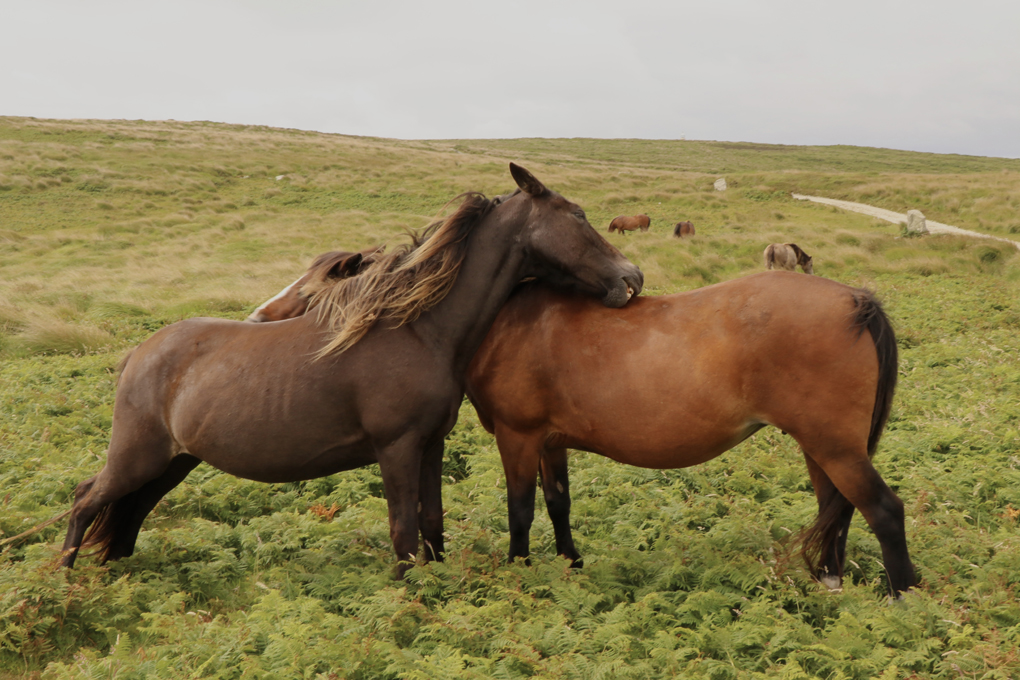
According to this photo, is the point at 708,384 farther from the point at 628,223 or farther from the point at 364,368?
the point at 628,223

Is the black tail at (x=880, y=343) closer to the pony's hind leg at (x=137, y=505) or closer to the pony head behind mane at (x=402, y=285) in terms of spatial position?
the pony head behind mane at (x=402, y=285)

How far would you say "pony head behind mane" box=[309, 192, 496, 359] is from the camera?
406 centimetres

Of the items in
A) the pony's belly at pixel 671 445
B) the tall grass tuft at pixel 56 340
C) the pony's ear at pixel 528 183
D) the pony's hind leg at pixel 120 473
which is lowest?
the tall grass tuft at pixel 56 340

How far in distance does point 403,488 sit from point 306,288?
1.74 m

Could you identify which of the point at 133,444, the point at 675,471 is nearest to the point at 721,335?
the point at 675,471

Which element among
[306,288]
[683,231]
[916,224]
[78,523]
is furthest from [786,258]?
[78,523]

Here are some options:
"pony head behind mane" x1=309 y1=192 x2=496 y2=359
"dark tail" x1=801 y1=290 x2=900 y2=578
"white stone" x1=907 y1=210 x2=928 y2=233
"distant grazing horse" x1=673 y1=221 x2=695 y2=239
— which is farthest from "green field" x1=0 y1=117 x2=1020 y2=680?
"white stone" x1=907 y1=210 x2=928 y2=233

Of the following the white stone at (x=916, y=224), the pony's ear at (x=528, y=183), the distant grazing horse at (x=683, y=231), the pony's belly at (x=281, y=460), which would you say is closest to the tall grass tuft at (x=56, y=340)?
the pony's belly at (x=281, y=460)

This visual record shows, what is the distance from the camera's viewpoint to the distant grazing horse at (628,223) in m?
25.1

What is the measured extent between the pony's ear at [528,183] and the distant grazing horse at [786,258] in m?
12.6

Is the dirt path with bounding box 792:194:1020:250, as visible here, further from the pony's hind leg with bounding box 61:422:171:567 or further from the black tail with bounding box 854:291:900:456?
the pony's hind leg with bounding box 61:422:171:567

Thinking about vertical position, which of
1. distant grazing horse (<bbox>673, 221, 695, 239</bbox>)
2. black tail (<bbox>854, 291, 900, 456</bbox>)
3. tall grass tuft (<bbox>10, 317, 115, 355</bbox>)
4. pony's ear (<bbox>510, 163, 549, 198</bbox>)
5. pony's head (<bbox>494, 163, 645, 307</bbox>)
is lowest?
tall grass tuft (<bbox>10, 317, 115, 355</bbox>)

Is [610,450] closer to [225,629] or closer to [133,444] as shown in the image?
[225,629]

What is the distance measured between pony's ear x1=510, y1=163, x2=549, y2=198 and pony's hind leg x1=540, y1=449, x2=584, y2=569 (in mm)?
1678
